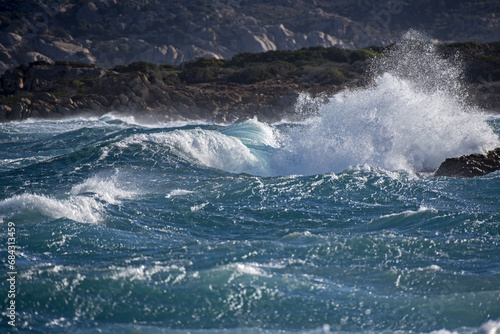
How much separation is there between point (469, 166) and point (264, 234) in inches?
263

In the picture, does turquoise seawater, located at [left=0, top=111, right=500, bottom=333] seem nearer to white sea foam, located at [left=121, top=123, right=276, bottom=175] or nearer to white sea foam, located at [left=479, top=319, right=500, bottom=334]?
white sea foam, located at [left=479, top=319, right=500, bottom=334]

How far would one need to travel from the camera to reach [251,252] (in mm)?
6758

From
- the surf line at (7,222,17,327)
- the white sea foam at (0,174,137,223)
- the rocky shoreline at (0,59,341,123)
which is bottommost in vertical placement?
the rocky shoreline at (0,59,341,123)

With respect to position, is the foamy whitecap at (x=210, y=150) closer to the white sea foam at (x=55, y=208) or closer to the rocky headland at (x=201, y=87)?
the white sea foam at (x=55, y=208)

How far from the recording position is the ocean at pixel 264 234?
201 inches

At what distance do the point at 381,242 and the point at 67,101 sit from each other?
3044 centimetres

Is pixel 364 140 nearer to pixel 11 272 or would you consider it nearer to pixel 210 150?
pixel 210 150

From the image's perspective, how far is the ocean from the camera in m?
5.10

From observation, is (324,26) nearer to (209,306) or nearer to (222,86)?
(222,86)

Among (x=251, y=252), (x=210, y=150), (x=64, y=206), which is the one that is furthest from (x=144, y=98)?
(x=251, y=252)

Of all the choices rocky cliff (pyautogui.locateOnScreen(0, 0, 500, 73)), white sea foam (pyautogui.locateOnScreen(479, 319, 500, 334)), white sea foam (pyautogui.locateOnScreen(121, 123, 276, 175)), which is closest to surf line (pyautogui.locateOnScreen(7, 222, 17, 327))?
white sea foam (pyautogui.locateOnScreen(479, 319, 500, 334))

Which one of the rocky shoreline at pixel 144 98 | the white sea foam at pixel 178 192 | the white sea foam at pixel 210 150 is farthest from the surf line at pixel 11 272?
the rocky shoreline at pixel 144 98

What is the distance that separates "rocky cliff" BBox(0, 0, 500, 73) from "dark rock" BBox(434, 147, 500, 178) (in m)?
74.9

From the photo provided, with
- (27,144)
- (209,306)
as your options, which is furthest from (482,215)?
(27,144)
